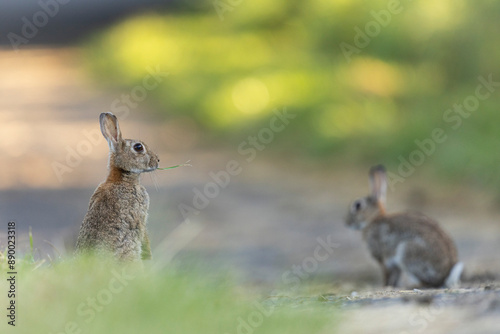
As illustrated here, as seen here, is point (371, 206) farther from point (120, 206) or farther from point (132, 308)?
point (132, 308)

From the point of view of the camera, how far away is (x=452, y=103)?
12.5m

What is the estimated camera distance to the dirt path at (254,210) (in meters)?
4.66

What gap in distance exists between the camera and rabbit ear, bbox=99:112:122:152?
14.1 feet

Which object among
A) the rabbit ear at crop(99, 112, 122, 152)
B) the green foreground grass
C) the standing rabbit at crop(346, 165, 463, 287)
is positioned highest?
the standing rabbit at crop(346, 165, 463, 287)

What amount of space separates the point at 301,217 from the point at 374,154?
6.12 feet

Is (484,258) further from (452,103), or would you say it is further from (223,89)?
(223,89)

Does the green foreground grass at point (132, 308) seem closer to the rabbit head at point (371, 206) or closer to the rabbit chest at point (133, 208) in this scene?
the rabbit chest at point (133, 208)

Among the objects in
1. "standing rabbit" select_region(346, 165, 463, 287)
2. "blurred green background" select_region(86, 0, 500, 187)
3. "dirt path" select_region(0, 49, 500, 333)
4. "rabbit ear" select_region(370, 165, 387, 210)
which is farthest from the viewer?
"blurred green background" select_region(86, 0, 500, 187)

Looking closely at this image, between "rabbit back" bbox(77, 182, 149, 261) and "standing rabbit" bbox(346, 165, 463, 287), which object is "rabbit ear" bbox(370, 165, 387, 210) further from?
"rabbit back" bbox(77, 182, 149, 261)

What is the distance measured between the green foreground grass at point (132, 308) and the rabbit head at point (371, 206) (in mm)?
4266

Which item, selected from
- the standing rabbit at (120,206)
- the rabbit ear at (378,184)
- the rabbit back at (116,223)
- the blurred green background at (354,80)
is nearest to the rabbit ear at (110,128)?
the standing rabbit at (120,206)

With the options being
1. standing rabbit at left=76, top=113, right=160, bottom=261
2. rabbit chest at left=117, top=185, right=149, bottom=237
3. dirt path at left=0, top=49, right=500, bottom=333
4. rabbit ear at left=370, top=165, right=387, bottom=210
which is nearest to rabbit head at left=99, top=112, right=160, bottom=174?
standing rabbit at left=76, top=113, right=160, bottom=261

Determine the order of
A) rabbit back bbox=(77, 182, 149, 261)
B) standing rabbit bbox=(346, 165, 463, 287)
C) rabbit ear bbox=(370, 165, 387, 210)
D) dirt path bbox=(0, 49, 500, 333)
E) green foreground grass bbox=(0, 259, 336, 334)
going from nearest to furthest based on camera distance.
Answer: green foreground grass bbox=(0, 259, 336, 334), rabbit back bbox=(77, 182, 149, 261), dirt path bbox=(0, 49, 500, 333), standing rabbit bbox=(346, 165, 463, 287), rabbit ear bbox=(370, 165, 387, 210)

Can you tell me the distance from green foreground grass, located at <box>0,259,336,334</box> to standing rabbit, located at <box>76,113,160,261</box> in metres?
0.26
